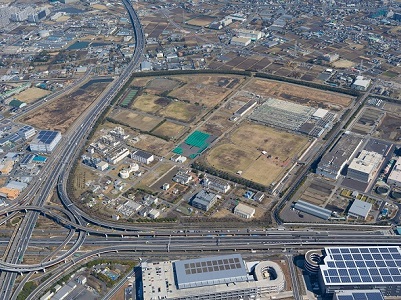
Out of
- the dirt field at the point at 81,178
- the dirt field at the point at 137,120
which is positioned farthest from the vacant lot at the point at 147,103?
the dirt field at the point at 81,178

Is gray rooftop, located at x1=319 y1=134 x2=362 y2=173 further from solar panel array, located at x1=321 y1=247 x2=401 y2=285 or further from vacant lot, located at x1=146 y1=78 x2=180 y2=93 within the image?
vacant lot, located at x1=146 y1=78 x2=180 y2=93

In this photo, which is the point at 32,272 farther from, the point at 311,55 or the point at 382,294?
the point at 311,55

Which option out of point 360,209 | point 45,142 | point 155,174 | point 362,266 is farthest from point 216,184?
point 45,142

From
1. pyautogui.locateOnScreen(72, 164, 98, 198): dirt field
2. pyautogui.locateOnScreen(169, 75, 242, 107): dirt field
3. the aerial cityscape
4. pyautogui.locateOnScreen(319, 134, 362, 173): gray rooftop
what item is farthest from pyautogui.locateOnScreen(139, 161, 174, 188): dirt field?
pyautogui.locateOnScreen(319, 134, 362, 173): gray rooftop

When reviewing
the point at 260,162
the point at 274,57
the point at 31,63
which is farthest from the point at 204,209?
the point at 31,63

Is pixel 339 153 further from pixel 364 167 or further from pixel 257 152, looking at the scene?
pixel 257 152

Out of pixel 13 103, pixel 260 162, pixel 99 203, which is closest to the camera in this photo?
pixel 99 203
